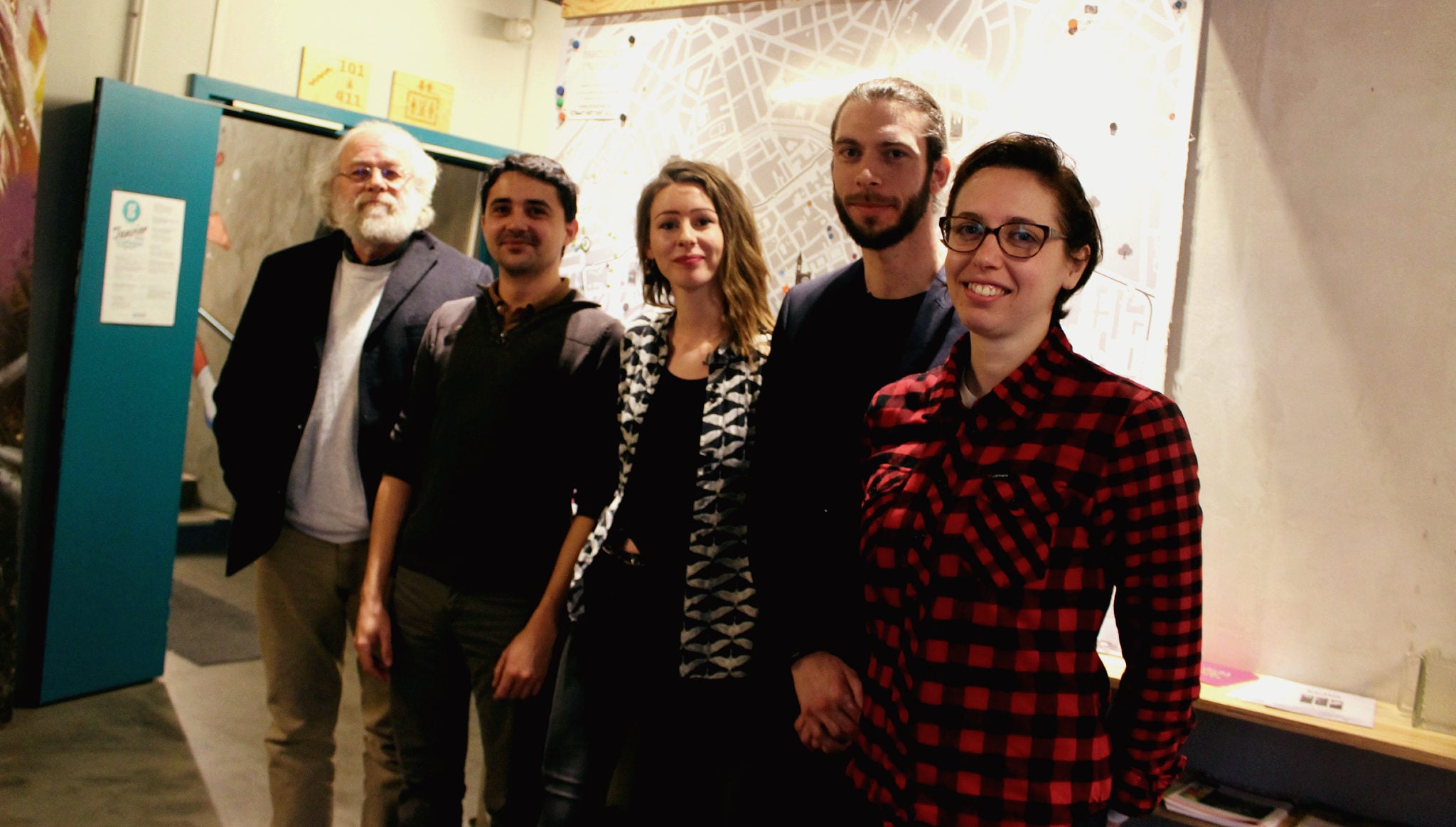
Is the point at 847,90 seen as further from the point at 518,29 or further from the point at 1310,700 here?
the point at 518,29

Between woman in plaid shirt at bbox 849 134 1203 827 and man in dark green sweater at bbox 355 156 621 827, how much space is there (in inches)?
37.3

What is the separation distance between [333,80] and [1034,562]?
4.27 metres

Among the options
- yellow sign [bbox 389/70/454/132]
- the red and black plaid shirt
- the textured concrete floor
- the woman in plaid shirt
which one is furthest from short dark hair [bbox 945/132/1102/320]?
yellow sign [bbox 389/70/454/132]

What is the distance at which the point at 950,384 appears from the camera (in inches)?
59.7

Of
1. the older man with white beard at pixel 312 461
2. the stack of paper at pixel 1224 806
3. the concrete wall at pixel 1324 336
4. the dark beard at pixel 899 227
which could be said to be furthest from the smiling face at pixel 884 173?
the stack of paper at pixel 1224 806

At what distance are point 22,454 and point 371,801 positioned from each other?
2.15 meters

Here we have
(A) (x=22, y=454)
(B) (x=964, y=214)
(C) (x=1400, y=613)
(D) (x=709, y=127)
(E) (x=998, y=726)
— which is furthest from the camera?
(A) (x=22, y=454)

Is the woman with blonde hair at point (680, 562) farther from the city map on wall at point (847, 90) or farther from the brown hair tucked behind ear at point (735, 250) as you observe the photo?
the city map on wall at point (847, 90)

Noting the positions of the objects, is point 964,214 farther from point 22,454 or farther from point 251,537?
point 22,454

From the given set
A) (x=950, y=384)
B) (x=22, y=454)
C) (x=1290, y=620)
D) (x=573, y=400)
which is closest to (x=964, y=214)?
(x=950, y=384)

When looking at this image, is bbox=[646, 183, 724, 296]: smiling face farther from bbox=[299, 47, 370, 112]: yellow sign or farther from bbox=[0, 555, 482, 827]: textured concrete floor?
bbox=[299, 47, 370, 112]: yellow sign

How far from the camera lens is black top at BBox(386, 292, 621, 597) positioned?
222cm

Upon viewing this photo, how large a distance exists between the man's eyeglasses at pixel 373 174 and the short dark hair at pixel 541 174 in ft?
1.19

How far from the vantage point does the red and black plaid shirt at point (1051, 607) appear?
52.9 inches
